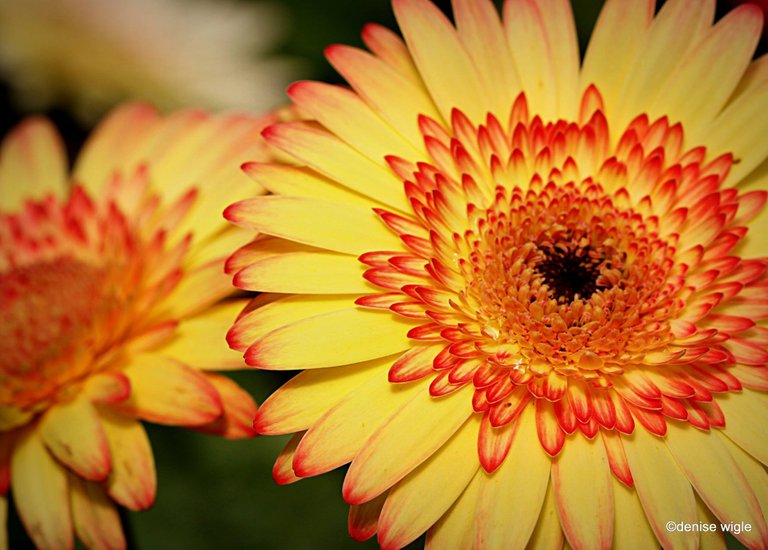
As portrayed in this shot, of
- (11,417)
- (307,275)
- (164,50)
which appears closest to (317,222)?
(307,275)

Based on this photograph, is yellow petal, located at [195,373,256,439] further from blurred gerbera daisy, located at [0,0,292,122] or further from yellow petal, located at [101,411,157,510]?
blurred gerbera daisy, located at [0,0,292,122]

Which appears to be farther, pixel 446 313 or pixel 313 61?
pixel 313 61

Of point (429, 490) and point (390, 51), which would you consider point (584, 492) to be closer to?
point (429, 490)

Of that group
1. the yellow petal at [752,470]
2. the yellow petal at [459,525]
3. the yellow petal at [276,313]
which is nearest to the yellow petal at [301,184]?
the yellow petal at [276,313]

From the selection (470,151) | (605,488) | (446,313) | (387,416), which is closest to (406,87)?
(470,151)

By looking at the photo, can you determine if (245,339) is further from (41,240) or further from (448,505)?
(41,240)

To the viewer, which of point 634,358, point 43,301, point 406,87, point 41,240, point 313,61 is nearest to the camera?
point 634,358

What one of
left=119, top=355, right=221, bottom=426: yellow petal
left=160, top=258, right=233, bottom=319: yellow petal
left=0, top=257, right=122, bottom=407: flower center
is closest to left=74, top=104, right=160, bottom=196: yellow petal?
left=0, top=257, right=122, bottom=407: flower center
